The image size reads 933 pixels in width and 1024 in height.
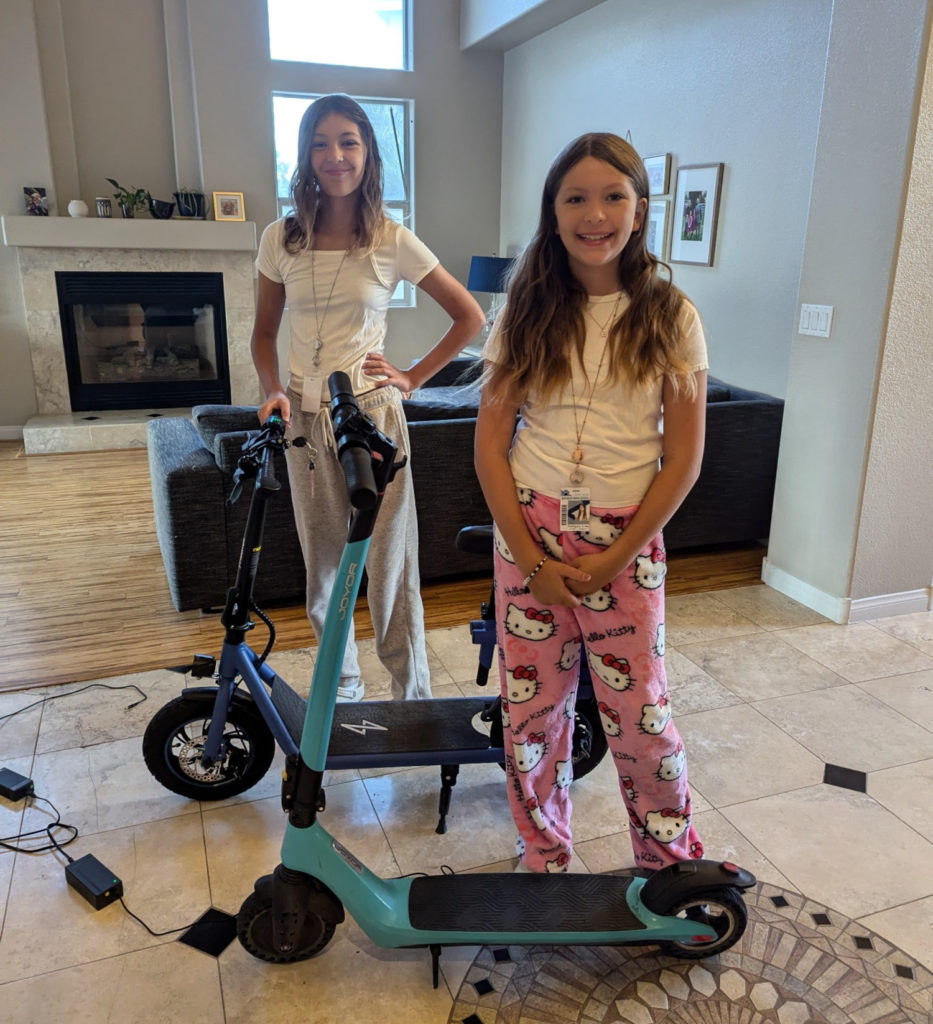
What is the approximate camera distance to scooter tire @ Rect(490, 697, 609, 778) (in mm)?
1939

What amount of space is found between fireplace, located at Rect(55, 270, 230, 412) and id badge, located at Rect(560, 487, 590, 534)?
5.14 m

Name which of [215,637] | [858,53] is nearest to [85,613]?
[215,637]

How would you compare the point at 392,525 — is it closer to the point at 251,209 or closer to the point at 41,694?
the point at 41,694

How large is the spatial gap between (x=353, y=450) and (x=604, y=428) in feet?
1.57

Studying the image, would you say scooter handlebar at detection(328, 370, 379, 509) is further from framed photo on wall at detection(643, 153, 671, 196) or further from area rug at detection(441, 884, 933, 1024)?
framed photo on wall at detection(643, 153, 671, 196)

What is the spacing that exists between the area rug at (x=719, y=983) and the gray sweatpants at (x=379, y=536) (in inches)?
32.2

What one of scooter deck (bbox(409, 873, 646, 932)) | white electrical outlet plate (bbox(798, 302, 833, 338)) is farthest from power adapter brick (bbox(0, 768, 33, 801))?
white electrical outlet plate (bbox(798, 302, 833, 338))

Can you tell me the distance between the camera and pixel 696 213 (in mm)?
4219

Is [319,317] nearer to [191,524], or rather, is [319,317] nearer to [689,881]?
[191,524]

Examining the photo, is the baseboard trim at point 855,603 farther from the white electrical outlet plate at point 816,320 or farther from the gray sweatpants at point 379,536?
the gray sweatpants at point 379,536

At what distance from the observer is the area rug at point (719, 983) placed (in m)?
1.46

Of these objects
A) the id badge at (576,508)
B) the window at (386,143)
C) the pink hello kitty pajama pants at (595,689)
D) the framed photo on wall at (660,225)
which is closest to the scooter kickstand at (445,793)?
the pink hello kitty pajama pants at (595,689)

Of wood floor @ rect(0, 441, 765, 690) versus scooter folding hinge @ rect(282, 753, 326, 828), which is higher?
scooter folding hinge @ rect(282, 753, 326, 828)

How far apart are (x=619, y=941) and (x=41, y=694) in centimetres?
185
